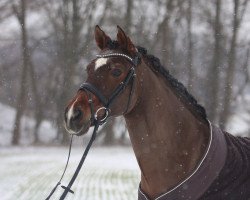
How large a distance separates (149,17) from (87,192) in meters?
23.1

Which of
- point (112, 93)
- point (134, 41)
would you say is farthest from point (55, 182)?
point (134, 41)

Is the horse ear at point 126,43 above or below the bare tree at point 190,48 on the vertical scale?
above

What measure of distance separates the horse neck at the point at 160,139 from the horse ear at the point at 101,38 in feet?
1.08

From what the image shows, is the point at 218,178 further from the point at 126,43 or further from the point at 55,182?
the point at 55,182

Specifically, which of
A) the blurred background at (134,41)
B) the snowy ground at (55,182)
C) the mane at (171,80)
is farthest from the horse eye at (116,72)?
the blurred background at (134,41)

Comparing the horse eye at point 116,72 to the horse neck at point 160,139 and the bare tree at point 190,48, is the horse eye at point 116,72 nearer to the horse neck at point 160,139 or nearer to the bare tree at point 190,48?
the horse neck at point 160,139

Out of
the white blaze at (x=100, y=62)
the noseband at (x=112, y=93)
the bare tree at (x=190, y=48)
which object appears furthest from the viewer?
the bare tree at (x=190, y=48)

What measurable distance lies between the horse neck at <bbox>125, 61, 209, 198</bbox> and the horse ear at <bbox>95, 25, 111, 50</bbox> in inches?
13.0

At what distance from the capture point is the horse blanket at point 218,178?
3758 millimetres

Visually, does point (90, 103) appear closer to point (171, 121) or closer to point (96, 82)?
point (96, 82)

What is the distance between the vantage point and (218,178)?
3818mm

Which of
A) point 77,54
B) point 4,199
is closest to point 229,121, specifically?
point 77,54

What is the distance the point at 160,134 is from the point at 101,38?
0.84 meters

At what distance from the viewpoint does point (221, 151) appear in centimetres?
388
